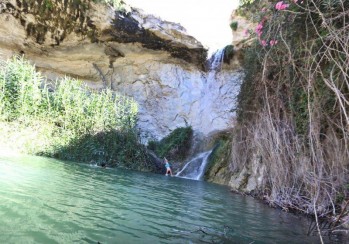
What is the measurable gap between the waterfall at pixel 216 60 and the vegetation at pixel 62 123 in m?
6.56

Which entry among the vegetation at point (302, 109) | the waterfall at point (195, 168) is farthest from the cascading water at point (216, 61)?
the vegetation at point (302, 109)

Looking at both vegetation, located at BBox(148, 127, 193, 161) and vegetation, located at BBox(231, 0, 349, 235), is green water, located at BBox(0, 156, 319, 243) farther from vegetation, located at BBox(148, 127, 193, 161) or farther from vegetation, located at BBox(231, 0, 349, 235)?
vegetation, located at BBox(148, 127, 193, 161)

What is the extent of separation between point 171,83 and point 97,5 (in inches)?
236

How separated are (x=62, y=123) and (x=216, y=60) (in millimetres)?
9257

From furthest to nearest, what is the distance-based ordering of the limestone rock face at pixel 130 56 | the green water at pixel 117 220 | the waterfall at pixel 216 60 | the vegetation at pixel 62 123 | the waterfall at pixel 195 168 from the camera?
the waterfall at pixel 216 60 < the limestone rock face at pixel 130 56 < the waterfall at pixel 195 168 < the vegetation at pixel 62 123 < the green water at pixel 117 220

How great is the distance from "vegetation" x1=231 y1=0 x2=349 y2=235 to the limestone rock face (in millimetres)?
9475

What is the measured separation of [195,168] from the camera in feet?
47.4

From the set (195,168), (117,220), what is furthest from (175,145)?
(117,220)

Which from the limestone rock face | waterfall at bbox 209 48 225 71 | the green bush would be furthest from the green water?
the green bush

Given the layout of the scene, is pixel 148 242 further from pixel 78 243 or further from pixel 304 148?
pixel 304 148

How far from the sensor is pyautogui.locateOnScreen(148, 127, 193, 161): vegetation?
1639 cm

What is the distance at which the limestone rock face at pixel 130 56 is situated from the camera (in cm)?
1680

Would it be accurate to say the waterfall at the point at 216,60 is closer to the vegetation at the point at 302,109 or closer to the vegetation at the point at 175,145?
the vegetation at the point at 175,145

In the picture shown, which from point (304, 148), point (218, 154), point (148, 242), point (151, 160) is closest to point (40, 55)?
point (151, 160)
